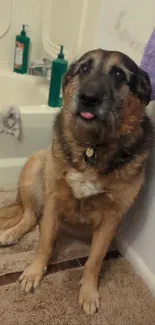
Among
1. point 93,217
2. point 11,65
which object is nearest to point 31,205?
point 93,217

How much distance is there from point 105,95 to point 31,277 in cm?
70

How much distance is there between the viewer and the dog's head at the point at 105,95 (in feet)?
3.30

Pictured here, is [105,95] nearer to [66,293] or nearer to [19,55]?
[66,293]

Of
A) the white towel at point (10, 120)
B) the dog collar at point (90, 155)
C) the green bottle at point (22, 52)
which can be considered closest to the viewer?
the dog collar at point (90, 155)

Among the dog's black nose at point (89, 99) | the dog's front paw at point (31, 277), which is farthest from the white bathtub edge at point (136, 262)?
the dog's black nose at point (89, 99)

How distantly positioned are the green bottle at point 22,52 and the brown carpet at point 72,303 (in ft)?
4.68

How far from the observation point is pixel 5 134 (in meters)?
1.74

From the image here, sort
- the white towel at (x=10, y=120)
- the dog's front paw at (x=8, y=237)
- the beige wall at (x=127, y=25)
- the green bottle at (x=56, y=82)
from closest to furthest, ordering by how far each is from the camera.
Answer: the beige wall at (x=127, y=25), the dog's front paw at (x=8, y=237), the white towel at (x=10, y=120), the green bottle at (x=56, y=82)

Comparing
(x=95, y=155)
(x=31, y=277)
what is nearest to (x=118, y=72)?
(x=95, y=155)

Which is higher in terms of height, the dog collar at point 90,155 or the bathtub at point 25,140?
the dog collar at point 90,155

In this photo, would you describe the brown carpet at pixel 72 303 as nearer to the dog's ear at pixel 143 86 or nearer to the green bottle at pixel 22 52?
the dog's ear at pixel 143 86

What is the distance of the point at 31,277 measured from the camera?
1285 millimetres

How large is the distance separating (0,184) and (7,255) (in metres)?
0.54

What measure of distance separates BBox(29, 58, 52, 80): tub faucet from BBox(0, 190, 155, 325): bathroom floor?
3.47 ft
